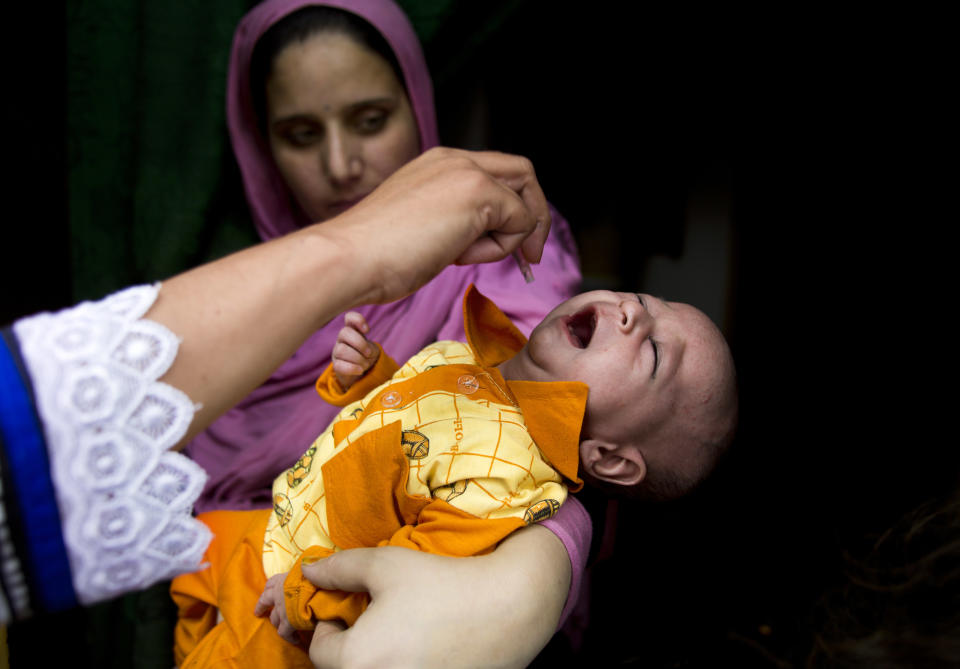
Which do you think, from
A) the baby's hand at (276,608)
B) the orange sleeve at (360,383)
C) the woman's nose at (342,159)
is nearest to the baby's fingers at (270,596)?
the baby's hand at (276,608)

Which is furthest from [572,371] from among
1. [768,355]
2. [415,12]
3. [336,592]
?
[415,12]

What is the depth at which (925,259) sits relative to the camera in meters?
1.03

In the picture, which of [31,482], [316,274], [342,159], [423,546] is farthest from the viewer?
[342,159]

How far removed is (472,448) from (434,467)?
5 cm

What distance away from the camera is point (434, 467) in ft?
2.70

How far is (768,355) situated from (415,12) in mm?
1051

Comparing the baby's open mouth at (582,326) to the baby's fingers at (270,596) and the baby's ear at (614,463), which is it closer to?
the baby's ear at (614,463)

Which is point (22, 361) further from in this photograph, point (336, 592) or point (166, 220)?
point (166, 220)

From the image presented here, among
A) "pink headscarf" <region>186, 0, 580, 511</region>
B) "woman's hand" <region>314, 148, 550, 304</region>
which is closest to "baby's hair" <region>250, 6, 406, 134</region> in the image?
"pink headscarf" <region>186, 0, 580, 511</region>

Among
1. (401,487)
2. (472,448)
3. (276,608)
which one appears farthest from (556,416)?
(276,608)

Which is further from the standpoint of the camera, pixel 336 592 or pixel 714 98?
pixel 714 98

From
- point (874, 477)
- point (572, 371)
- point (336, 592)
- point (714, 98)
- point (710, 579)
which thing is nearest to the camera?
point (336, 592)

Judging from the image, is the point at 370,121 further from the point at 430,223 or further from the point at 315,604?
the point at 315,604

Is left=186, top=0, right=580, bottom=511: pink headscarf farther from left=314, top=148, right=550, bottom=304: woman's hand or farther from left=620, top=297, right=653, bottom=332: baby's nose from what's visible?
left=314, top=148, right=550, bottom=304: woman's hand
